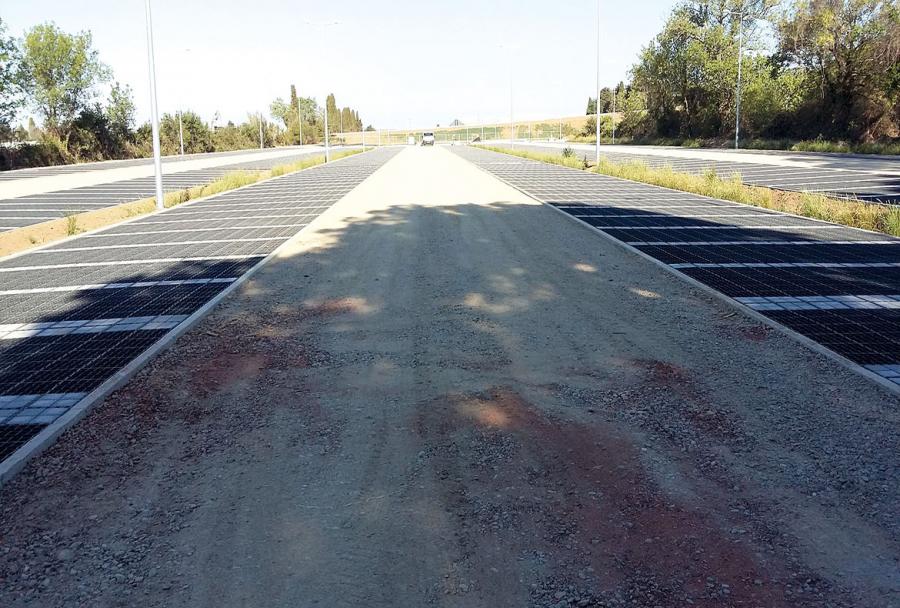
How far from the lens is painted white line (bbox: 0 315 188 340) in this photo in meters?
7.38

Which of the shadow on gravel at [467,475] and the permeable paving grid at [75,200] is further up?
the permeable paving grid at [75,200]

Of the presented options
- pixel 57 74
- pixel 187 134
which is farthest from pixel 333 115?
pixel 57 74

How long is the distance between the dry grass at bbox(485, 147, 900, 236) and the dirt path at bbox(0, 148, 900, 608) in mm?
7882

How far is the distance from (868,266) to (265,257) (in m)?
8.64

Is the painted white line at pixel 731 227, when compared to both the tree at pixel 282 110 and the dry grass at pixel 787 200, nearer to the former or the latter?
the dry grass at pixel 787 200

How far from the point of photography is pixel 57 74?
54.2 metres

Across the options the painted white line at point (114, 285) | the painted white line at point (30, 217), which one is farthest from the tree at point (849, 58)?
the painted white line at point (114, 285)

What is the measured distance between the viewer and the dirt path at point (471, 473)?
3.31 meters

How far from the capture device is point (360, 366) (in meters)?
6.21

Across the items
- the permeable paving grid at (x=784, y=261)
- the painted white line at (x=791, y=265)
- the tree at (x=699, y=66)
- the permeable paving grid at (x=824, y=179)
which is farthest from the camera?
the tree at (x=699, y=66)

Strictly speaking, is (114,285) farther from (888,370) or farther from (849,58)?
(849,58)

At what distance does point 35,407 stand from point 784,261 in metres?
9.36

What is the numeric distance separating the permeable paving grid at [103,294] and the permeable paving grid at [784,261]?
6.21 metres

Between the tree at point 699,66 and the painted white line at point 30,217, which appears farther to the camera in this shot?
the tree at point 699,66
